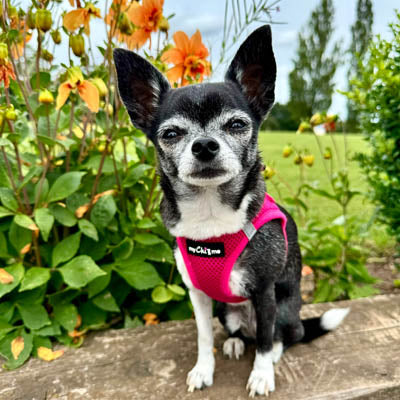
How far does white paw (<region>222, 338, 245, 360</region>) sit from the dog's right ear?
1.33 meters

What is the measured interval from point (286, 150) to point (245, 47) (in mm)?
1343

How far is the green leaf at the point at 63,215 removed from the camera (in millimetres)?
2479

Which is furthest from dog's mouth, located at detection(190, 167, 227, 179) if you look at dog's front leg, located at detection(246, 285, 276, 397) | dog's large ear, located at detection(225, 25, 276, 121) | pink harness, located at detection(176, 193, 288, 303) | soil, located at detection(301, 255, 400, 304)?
soil, located at detection(301, 255, 400, 304)

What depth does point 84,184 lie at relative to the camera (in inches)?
110

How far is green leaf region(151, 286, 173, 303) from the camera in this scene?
8.39 ft

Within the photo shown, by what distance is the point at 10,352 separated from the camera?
7.77ft

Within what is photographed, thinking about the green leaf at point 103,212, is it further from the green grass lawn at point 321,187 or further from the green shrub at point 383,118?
the green shrub at point 383,118

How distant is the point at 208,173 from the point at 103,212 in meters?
1.06

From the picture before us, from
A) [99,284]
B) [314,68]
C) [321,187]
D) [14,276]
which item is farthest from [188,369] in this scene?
[314,68]

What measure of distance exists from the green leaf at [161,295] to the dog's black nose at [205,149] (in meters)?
1.23

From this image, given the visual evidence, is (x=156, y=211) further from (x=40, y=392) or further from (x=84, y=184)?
(x=40, y=392)

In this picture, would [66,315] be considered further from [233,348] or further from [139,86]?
[139,86]

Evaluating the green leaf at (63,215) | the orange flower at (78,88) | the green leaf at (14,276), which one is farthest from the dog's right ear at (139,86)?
the green leaf at (14,276)

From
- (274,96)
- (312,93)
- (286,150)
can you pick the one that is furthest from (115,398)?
(312,93)
